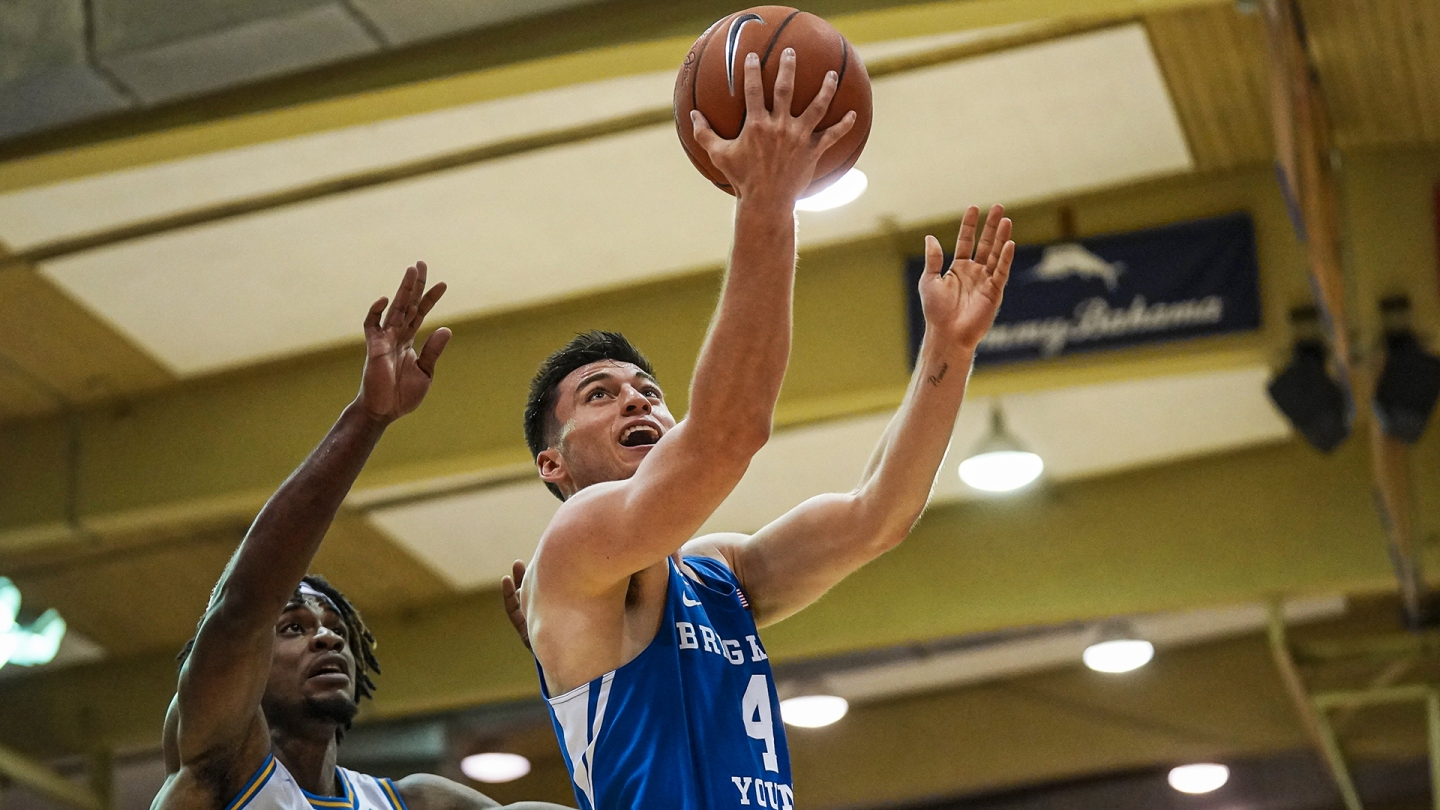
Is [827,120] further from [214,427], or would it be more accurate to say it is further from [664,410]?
[214,427]

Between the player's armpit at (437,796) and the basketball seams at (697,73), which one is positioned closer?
the basketball seams at (697,73)

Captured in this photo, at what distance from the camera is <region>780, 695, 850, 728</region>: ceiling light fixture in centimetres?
1481

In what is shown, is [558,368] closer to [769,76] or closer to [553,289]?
[769,76]

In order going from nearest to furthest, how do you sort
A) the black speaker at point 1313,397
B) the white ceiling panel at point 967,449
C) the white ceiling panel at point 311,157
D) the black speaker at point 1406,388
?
the white ceiling panel at point 311,157 < the black speaker at point 1406,388 < the black speaker at point 1313,397 < the white ceiling panel at point 967,449

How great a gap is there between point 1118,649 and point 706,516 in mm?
10851

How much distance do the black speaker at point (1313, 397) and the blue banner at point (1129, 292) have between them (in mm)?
305

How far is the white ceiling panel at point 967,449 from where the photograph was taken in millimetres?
11648

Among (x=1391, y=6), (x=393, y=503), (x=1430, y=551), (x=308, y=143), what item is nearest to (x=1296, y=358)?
(x=1391, y=6)

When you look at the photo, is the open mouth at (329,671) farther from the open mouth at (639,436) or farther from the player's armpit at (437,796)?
the open mouth at (639,436)

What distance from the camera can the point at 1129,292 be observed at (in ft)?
32.4

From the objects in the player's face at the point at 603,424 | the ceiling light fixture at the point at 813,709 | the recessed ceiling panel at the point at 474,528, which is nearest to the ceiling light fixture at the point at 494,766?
the ceiling light fixture at the point at 813,709

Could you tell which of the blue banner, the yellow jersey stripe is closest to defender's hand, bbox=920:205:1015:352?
the yellow jersey stripe

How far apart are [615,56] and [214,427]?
4672 millimetres

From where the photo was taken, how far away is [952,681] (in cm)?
1623
